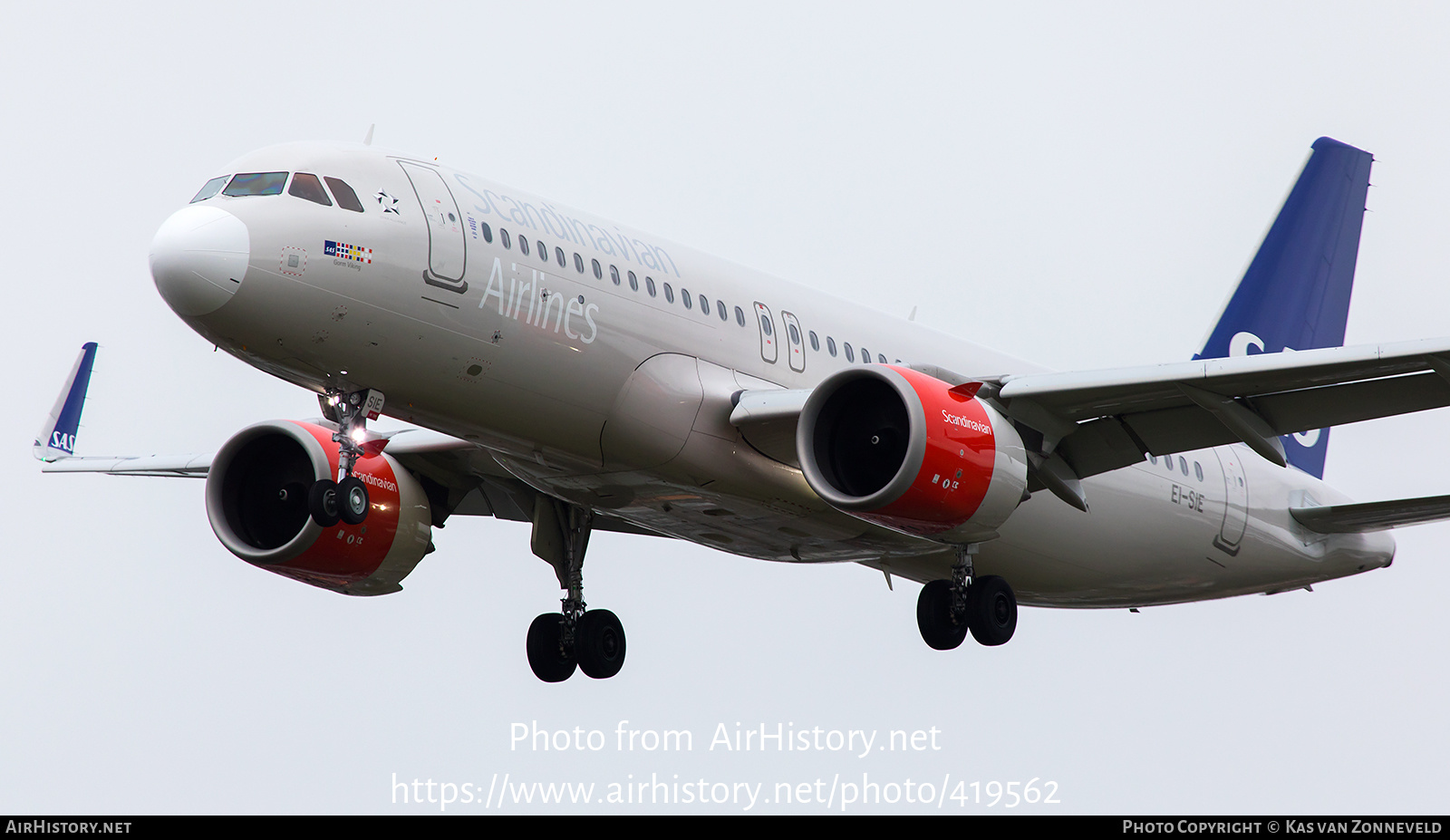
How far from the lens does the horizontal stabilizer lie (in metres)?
22.7

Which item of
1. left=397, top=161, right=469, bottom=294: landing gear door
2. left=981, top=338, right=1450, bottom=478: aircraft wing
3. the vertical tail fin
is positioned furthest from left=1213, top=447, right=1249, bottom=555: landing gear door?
the vertical tail fin

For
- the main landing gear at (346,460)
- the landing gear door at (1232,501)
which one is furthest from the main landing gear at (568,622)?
the landing gear door at (1232,501)

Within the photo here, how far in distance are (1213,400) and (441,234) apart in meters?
8.72

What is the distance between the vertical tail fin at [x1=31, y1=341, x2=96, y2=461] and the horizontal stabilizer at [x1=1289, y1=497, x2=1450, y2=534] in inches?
757

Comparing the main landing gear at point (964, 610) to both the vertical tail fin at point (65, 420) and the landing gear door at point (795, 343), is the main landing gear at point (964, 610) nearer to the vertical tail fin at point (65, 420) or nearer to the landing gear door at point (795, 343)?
the landing gear door at point (795, 343)

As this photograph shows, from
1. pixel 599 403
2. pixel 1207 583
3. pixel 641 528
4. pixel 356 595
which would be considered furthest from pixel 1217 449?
pixel 356 595

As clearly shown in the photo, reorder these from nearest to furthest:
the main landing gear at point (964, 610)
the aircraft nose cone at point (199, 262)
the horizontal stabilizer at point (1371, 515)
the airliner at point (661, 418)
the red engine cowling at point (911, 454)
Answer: the aircraft nose cone at point (199, 262) → the airliner at point (661, 418) → the red engine cowling at point (911, 454) → the main landing gear at point (964, 610) → the horizontal stabilizer at point (1371, 515)

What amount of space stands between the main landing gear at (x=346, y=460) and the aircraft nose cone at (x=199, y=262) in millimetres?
1926

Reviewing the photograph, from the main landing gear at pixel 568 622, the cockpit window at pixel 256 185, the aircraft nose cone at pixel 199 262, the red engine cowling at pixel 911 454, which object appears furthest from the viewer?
the main landing gear at pixel 568 622

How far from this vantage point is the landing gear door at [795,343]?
20.7 meters

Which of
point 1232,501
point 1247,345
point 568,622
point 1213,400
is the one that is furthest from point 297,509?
point 1247,345

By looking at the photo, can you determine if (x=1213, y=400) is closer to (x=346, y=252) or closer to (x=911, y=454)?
(x=911, y=454)

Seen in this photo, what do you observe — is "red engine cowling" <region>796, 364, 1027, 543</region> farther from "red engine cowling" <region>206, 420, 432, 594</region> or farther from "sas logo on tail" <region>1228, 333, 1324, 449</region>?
"sas logo on tail" <region>1228, 333, 1324, 449</region>

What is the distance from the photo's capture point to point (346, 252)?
54.3 feet
